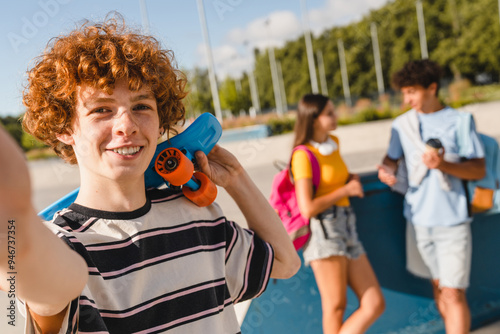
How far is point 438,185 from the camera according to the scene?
2961 millimetres

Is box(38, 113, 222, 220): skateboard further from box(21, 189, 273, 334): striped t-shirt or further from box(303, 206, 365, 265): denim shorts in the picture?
box(303, 206, 365, 265): denim shorts

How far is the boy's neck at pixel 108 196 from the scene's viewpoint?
3.81ft

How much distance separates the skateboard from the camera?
1.30m

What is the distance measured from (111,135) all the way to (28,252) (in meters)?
0.53

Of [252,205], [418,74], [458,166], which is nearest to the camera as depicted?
[252,205]

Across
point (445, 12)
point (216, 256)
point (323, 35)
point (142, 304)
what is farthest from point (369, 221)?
point (323, 35)

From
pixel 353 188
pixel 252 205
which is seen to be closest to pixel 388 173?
pixel 353 188

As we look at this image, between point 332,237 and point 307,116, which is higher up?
point 307,116

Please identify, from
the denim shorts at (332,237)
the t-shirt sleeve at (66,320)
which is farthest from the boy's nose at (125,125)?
the denim shorts at (332,237)

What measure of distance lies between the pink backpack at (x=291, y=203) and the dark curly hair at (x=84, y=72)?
151 cm

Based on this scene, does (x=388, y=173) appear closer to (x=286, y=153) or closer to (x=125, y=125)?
(x=125, y=125)

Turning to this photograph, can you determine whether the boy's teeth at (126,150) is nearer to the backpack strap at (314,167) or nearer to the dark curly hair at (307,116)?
the backpack strap at (314,167)

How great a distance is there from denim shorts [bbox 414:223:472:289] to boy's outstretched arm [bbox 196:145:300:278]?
1.75 metres

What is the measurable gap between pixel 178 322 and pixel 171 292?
0.07 meters
